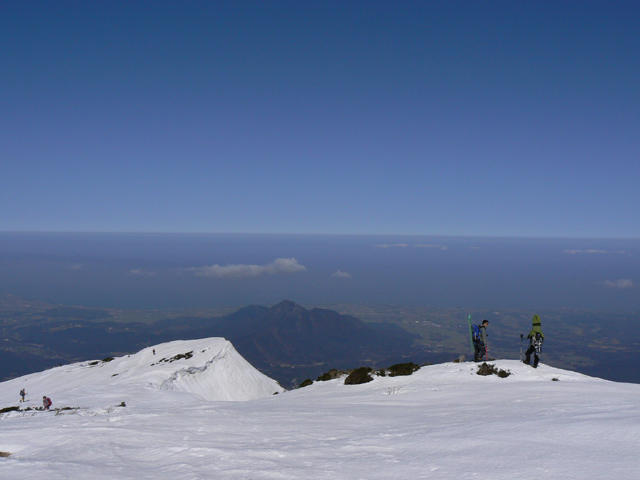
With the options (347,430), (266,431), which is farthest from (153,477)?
(347,430)

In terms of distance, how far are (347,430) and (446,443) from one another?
2.75 metres

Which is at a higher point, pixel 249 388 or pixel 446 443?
pixel 446 443

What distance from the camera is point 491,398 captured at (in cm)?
1105

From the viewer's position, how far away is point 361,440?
7.08m

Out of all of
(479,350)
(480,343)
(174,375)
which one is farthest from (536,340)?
(174,375)

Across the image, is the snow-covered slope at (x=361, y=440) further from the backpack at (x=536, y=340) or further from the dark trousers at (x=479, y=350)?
the dark trousers at (x=479, y=350)

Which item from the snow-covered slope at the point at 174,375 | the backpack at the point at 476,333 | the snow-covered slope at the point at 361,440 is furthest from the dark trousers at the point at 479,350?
the snow-covered slope at the point at 174,375

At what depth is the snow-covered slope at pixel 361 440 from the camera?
5113 millimetres

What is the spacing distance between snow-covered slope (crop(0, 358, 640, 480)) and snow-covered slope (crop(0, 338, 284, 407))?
2531 cm

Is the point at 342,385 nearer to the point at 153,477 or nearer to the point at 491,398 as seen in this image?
the point at 491,398

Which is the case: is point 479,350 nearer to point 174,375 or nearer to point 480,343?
point 480,343

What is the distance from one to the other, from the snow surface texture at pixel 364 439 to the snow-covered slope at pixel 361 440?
3 centimetres

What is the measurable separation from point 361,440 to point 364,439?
108 mm

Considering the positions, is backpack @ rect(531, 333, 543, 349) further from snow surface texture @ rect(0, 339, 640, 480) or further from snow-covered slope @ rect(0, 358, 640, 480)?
snow-covered slope @ rect(0, 358, 640, 480)
